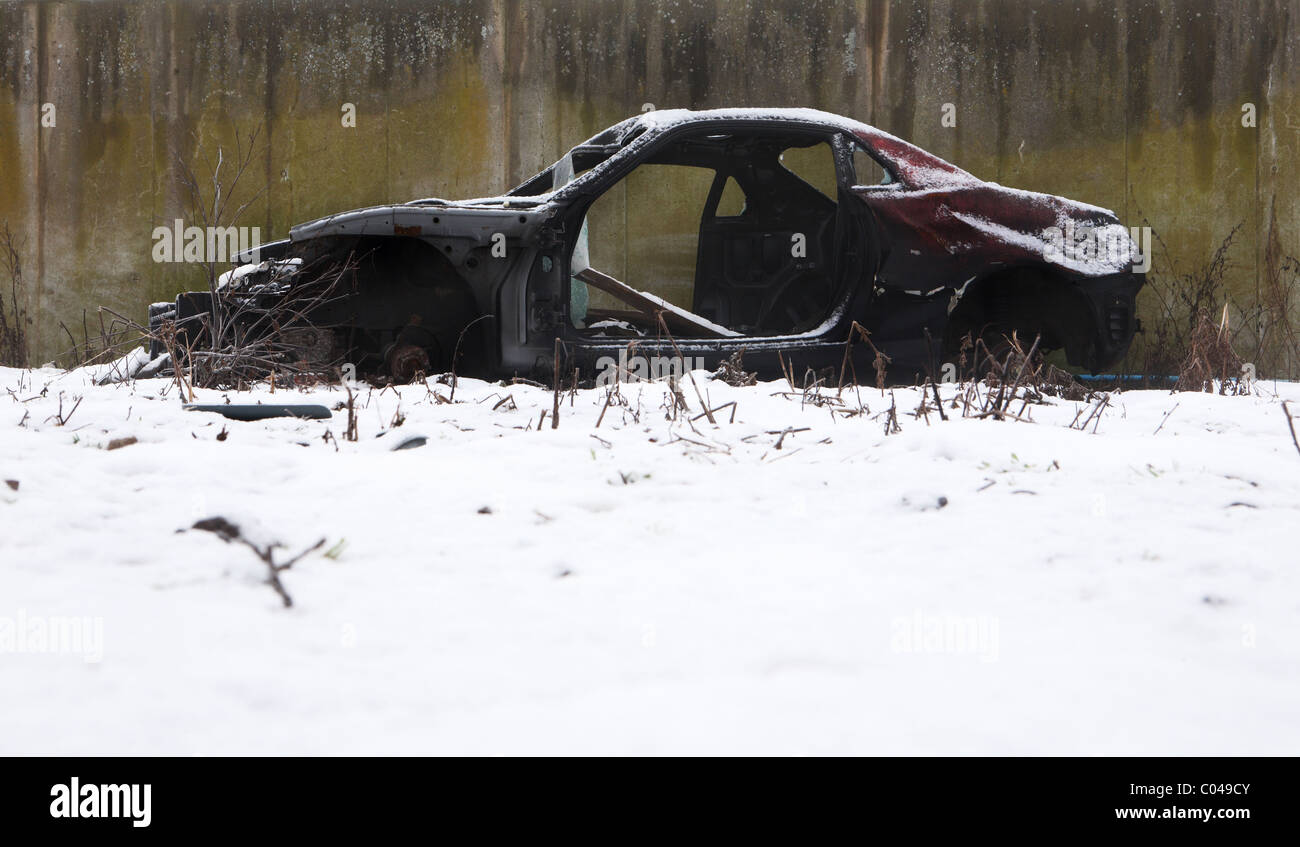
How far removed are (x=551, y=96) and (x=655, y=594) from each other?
18.9 ft

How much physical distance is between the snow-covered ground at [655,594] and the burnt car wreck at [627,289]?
58.7 inches

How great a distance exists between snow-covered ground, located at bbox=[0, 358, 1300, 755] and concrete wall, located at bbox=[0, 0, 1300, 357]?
456 cm

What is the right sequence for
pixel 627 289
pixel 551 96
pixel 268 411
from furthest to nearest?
pixel 551 96 < pixel 627 289 < pixel 268 411

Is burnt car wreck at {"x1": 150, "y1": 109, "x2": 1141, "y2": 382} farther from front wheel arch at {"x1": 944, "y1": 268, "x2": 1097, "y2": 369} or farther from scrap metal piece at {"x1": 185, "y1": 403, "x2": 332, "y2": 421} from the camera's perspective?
scrap metal piece at {"x1": 185, "y1": 403, "x2": 332, "y2": 421}

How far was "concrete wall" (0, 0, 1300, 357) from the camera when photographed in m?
6.57

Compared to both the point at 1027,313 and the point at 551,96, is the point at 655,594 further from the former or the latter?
the point at 551,96

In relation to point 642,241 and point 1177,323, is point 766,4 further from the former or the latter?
point 1177,323

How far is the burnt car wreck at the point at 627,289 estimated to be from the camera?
159 inches

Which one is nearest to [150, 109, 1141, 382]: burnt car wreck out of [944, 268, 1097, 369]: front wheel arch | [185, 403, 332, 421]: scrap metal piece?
[944, 268, 1097, 369]: front wheel arch

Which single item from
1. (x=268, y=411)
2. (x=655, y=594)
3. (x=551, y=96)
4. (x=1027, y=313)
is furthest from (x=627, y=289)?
(x=655, y=594)

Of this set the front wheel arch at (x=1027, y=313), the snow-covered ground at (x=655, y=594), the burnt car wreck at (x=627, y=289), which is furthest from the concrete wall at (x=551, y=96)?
the snow-covered ground at (x=655, y=594)

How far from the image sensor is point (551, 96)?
675 centimetres

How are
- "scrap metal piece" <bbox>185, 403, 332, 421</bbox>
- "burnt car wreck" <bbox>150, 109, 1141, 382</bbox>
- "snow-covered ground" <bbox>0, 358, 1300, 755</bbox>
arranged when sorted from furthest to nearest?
1. "burnt car wreck" <bbox>150, 109, 1141, 382</bbox>
2. "scrap metal piece" <bbox>185, 403, 332, 421</bbox>
3. "snow-covered ground" <bbox>0, 358, 1300, 755</bbox>

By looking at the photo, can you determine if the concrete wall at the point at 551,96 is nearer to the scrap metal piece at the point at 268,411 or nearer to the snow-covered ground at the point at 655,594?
the scrap metal piece at the point at 268,411
